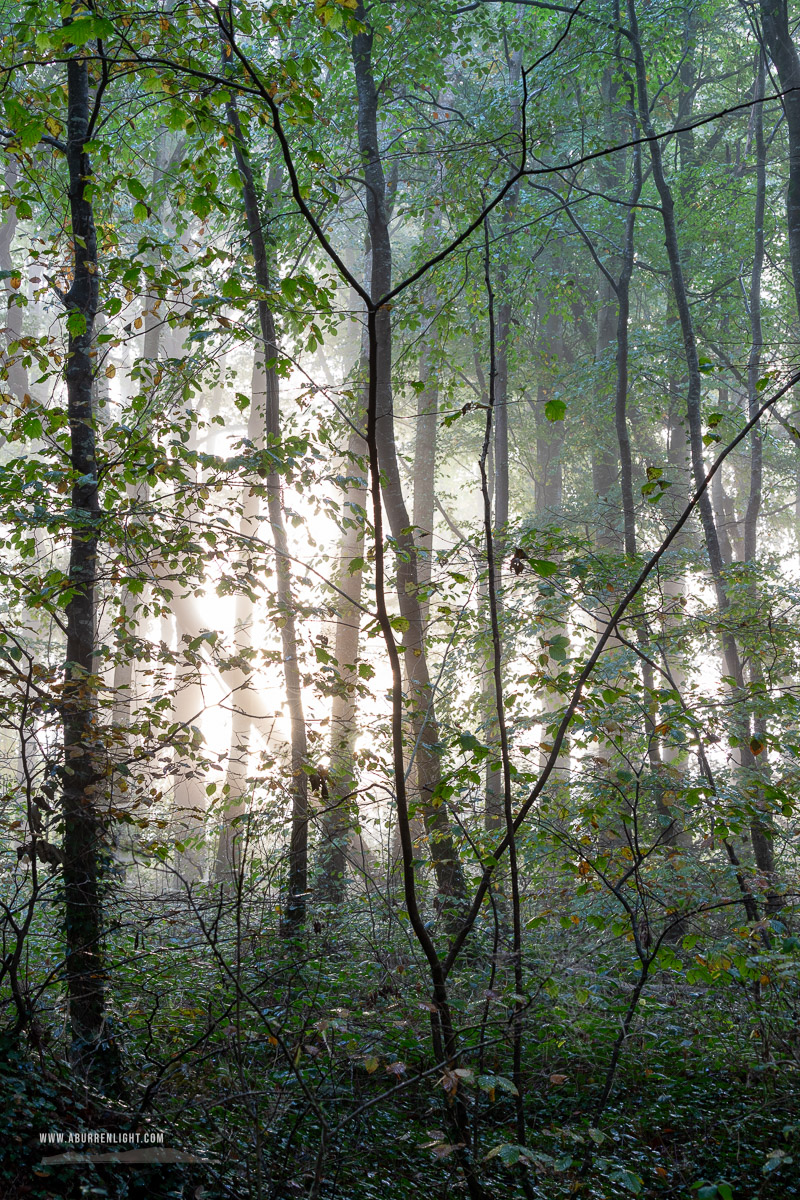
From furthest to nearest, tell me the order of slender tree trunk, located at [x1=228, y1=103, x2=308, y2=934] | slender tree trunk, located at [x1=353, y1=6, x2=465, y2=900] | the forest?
1. slender tree trunk, located at [x1=353, y1=6, x2=465, y2=900]
2. slender tree trunk, located at [x1=228, y1=103, x2=308, y2=934]
3. the forest

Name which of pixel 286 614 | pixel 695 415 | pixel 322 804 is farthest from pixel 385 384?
pixel 322 804

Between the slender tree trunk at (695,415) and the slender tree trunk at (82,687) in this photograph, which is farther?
the slender tree trunk at (695,415)

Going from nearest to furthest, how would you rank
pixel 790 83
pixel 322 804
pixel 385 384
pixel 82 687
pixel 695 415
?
pixel 82 687 → pixel 322 804 → pixel 385 384 → pixel 790 83 → pixel 695 415

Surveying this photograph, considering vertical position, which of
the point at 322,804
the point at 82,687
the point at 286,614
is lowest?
the point at 322,804

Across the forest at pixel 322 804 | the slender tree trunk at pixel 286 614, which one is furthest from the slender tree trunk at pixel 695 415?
the slender tree trunk at pixel 286 614

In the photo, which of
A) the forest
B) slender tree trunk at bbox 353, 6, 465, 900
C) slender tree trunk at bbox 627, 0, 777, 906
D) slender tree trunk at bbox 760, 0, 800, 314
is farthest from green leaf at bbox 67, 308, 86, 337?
slender tree trunk at bbox 760, 0, 800, 314

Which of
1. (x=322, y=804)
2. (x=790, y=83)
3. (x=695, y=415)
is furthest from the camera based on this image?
(x=695, y=415)

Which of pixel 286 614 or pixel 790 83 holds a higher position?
pixel 790 83

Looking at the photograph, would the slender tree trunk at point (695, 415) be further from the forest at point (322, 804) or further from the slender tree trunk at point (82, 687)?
the slender tree trunk at point (82, 687)

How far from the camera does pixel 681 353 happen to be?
15.8 m

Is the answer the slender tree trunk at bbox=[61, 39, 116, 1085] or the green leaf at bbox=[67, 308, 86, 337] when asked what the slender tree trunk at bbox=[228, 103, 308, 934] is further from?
the green leaf at bbox=[67, 308, 86, 337]

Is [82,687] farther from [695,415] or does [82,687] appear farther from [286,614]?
[695,415]

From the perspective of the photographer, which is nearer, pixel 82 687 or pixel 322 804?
pixel 82 687

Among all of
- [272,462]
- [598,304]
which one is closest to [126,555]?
[272,462]
